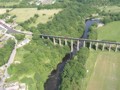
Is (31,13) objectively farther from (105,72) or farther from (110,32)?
(105,72)

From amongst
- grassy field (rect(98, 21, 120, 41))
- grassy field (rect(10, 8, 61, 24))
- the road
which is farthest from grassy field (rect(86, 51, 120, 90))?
grassy field (rect(10, 8, 61, 24))

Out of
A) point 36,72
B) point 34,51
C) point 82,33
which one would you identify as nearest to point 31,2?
point 82,33

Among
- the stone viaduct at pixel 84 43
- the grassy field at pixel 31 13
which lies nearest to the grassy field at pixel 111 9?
the grassy field at pixel 31 13

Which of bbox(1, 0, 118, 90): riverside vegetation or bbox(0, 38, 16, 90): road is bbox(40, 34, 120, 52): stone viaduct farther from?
bbox(0, 38, 16, 90): road

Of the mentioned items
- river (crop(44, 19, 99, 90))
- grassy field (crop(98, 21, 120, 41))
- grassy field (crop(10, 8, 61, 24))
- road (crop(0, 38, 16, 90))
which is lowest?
river (crop(44, 19, 99, 90))

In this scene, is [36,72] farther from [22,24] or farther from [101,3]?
[101,3]

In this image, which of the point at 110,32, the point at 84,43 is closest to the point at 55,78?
the point at 84,43
